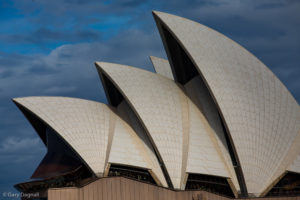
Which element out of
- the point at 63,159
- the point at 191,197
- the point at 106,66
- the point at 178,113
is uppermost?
the point at 106,66

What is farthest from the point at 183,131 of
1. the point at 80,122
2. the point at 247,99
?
the point at 80,122

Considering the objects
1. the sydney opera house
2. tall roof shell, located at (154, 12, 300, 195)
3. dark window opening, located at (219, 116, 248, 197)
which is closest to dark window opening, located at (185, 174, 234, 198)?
the sydney opera house

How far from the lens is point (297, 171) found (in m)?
35.1

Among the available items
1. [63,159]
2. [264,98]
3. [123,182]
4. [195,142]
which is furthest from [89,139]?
[264,98]

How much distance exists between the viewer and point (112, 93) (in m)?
42.7

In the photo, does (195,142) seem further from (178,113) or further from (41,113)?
(41,113)

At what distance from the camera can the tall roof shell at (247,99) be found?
3528cm

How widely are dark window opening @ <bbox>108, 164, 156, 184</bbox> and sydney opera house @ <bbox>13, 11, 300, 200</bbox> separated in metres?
0.08

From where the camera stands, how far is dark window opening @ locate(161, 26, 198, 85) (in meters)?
40.4

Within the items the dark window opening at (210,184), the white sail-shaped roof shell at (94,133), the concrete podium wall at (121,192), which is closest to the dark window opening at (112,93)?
the white sail-shaped roof shell at (94,133)

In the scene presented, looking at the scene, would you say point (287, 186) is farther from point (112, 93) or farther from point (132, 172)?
point (112, 93)

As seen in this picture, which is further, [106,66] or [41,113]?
[106,66]

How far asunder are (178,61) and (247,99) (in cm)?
736

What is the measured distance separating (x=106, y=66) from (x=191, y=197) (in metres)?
13.6
